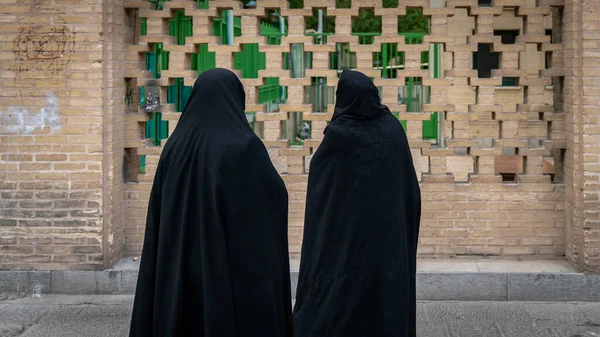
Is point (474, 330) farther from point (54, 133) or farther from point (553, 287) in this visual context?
point (54, 133)

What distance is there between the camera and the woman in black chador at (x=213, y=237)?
14.5ft

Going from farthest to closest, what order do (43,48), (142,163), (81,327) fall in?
1. (142,163)
2. (43,48)
3. (81,327)

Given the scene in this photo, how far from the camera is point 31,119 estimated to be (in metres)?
8.52

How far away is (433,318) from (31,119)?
3819 mm

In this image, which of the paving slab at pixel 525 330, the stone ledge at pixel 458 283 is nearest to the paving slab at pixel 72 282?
the stone ledge at pixel 458 283

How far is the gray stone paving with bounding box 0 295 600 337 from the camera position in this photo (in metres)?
7.39

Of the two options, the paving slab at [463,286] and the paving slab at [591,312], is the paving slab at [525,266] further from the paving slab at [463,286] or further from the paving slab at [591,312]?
the paving slab at [591,312]

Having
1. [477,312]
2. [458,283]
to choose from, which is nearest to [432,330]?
[477,312]

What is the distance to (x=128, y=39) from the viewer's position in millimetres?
9000

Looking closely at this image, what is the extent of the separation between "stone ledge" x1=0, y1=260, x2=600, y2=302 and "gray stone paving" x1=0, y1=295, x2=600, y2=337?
89 mm

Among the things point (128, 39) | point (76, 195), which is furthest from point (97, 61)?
Answer: point (76, 195)

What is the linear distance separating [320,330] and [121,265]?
10.8 feet

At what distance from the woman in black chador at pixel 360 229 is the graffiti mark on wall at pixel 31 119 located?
3.22 m

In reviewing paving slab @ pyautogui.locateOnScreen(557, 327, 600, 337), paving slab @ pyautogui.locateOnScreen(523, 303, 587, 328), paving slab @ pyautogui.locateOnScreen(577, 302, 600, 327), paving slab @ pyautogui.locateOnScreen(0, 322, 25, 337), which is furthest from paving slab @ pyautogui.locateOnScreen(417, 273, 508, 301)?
paving slab @ pyautogui.locateOnScreen(0, 322, 25, 337)
